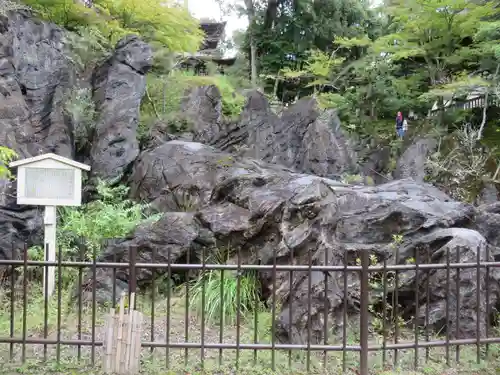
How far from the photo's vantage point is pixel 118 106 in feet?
36.4

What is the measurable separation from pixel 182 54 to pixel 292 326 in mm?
12695

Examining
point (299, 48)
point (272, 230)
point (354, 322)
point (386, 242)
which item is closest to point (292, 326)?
point (354, 322)

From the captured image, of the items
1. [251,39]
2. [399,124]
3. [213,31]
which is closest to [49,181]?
[399,124]

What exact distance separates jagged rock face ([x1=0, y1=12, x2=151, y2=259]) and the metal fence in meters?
3.33

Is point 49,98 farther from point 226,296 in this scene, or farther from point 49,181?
point 226,296

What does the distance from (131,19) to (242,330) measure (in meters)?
10.8

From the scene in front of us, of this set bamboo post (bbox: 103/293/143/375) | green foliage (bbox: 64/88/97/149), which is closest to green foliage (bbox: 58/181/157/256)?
green foliage (bbox: 64/88/97/149)

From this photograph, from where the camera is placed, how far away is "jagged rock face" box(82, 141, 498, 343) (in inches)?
224

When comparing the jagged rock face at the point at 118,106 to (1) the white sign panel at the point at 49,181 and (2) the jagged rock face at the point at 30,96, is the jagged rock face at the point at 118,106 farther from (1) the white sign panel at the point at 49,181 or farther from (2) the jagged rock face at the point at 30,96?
(1) the white sign panel at the point at 49,181

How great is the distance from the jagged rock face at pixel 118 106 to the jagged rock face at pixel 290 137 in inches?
99.7

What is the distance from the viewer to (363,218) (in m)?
7.76

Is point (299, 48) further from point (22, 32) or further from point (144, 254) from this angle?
point (144, 254)

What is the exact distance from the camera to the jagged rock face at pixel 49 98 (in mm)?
9242

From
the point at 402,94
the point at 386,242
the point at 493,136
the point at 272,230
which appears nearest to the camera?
the point at 272,230
